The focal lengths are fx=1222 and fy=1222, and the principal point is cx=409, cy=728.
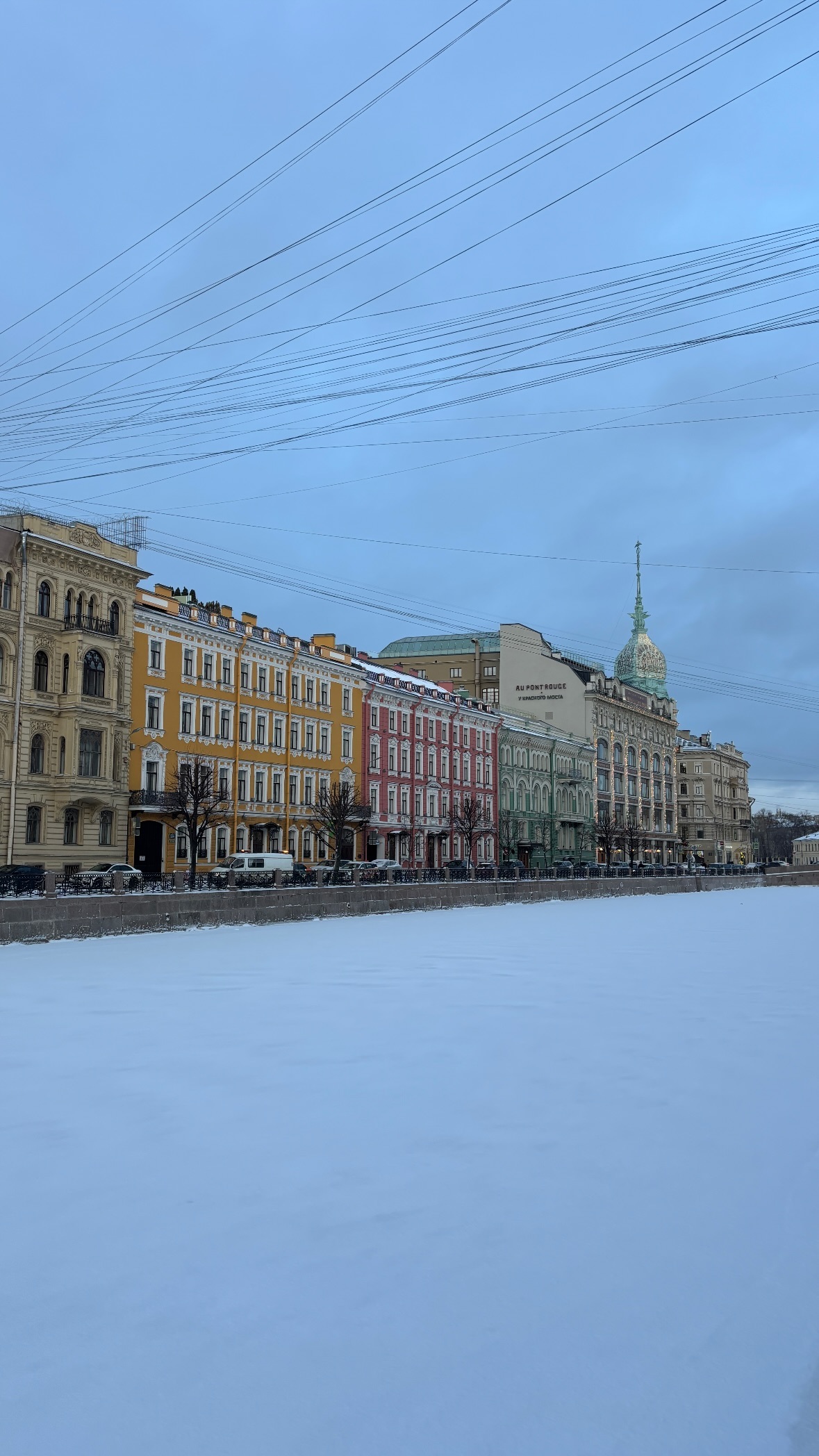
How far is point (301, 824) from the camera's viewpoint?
54938 mm

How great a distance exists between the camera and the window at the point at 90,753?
1651 inches

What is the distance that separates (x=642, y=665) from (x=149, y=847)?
259 ft

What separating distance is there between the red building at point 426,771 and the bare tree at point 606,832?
11401 millimetres

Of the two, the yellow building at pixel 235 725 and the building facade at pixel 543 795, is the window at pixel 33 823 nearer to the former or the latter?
the yellow building at pixel 235 725

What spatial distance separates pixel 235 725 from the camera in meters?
50.5

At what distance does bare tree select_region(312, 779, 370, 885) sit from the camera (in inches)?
2030

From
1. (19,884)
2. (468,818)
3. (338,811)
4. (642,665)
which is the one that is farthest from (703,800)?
(19,884)

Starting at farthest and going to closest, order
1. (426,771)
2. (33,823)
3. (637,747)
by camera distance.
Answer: (637,747)
(426,771)
(33,823)

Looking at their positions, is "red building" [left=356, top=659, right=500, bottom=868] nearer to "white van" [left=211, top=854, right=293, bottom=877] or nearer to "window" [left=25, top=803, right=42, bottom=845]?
"white van" [left=211, top=854, right=293, bottom=877]

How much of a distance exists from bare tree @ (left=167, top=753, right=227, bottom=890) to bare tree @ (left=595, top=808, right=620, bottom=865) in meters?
38.6

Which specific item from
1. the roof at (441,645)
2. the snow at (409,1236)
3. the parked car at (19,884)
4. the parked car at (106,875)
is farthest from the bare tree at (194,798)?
the roof at (441,645)

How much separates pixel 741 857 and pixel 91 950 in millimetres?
116992

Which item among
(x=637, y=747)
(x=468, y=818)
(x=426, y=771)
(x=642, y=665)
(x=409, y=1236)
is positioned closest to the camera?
(x=409, y=1236)

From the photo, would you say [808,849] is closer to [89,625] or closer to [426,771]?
[426,771]
